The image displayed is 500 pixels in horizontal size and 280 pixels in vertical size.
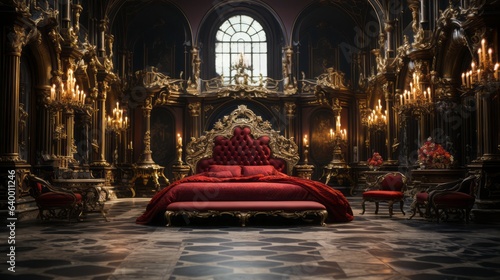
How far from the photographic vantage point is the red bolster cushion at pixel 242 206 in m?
7.67

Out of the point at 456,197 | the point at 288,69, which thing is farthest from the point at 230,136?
the point at 288,69

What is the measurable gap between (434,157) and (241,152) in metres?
3.43

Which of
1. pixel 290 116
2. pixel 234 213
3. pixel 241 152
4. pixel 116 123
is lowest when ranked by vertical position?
pixel 234 213

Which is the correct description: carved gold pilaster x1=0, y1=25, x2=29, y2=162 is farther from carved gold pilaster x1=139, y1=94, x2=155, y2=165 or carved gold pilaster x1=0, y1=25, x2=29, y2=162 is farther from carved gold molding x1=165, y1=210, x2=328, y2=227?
carved gold pilaster x1=139, y1=94, x2=155, y2=165

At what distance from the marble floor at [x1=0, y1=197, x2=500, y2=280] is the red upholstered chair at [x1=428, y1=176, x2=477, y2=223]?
299 mm

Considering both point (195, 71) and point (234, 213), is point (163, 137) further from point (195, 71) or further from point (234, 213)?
point (234, 213)

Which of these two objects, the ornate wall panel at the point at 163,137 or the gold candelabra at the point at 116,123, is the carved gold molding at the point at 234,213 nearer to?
the gold candelabra at the point at 116,123

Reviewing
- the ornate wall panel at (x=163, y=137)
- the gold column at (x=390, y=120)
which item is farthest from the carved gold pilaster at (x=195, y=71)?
the gold column at (x=390, y=120)

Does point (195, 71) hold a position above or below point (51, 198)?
above

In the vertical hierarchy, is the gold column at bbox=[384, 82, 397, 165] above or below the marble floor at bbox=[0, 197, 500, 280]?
above

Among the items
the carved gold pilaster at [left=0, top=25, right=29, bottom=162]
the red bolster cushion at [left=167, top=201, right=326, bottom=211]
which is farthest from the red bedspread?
the carved gold pilaster at [left=0, top=25, right=29, bottom=162]

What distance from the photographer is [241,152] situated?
9953 mm

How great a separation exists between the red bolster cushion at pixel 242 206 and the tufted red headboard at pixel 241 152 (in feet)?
7.09

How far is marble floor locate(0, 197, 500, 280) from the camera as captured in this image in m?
4.19
